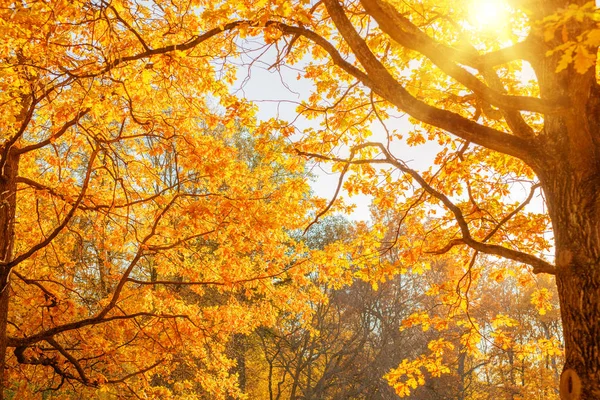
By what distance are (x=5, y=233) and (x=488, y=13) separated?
5991 millimetres

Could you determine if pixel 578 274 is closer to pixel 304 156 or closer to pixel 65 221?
pixel 304 156

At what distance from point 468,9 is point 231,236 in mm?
4210

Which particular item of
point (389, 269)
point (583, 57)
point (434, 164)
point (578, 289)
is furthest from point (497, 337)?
point (583, 57)

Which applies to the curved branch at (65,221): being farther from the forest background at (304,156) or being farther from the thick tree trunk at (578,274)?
the thick tree trunk at (578,274)

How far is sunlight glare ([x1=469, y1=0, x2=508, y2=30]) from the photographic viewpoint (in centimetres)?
452

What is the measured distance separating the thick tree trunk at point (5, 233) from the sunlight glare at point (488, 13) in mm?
5406

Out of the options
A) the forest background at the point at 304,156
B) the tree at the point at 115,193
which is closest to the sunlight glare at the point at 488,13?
the forest background at the point at 304,156

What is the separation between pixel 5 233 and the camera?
5.55m

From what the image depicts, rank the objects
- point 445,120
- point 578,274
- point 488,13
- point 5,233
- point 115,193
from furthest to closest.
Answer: point 115,193
point 5,233
point 488,13
point 445,120
point 578,274

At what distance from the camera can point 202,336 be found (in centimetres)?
687

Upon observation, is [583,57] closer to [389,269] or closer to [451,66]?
[451,66]

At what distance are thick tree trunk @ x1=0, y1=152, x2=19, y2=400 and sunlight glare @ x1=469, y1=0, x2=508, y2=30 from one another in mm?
5406

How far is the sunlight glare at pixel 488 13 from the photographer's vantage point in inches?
178

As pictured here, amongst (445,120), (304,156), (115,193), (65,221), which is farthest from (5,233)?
(445,120)
